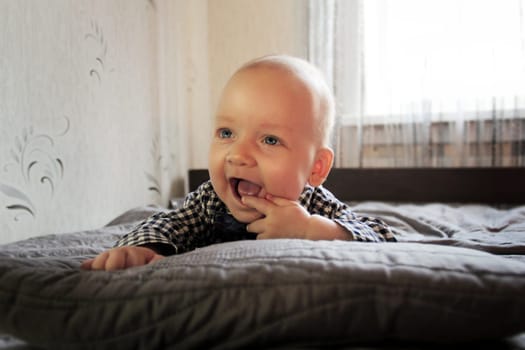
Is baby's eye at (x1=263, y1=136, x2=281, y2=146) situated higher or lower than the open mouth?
higher

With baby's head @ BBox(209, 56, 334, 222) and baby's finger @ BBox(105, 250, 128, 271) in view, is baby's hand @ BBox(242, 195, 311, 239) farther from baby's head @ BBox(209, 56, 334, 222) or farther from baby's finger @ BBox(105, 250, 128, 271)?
baby's finger @ BBox(105, 250, 128, 271)

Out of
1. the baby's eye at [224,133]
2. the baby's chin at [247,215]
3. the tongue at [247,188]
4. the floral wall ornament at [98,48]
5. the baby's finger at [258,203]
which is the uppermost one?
the floral wall ornament at [98,48]

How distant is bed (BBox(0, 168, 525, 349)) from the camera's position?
375mm

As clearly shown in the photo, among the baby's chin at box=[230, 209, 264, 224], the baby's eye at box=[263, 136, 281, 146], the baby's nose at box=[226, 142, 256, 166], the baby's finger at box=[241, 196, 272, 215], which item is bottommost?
the baby's chin at box=[230, 209, 264, 224]

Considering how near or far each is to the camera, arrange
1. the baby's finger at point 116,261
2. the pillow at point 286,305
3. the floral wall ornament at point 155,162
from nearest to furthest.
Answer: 1. the pillow at point 286,305
2. the baby's finger at point 116,261
3. the floral wall ornament at point 155,162

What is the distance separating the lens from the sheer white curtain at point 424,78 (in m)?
1.72

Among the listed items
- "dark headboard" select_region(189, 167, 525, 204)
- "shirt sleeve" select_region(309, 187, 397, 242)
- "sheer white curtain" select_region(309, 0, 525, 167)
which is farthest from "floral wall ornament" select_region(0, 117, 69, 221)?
"sheer white curtain" select_region(309, 0, 525, 167)

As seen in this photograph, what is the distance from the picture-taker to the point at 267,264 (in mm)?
417

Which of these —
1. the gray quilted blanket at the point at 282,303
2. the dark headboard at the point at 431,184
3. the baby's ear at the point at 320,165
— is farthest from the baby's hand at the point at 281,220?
the dark headboard at the point at 431,184

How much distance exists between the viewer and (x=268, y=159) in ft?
2.28

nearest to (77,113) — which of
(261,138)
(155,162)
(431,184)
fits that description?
(155,162)

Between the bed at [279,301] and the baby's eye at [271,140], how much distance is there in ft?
0.90

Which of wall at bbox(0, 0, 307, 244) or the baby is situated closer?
the baby

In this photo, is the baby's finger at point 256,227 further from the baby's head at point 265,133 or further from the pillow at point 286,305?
the pillow at point 286,305
